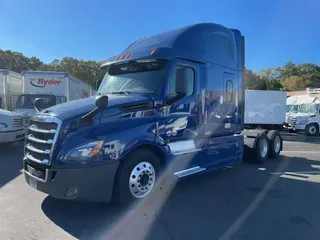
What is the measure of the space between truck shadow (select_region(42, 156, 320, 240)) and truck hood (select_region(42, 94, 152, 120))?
1.60 meters

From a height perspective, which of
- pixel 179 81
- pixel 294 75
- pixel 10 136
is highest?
pixel 294 75

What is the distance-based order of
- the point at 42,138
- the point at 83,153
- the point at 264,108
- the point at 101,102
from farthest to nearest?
the point at 264,108
the point at 42,138
the point at 101,102
the point at 83,153

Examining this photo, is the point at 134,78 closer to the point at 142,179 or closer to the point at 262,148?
the point at 142,179

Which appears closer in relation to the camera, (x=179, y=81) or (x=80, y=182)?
(x=80, y=182)

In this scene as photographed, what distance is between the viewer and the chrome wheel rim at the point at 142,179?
4562mm

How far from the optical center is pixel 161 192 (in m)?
5.43

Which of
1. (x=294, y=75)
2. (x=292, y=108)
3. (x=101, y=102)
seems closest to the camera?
(x=101, y=102)

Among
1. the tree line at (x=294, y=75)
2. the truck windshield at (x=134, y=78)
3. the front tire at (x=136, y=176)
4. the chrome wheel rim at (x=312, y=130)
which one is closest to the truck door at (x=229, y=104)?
the truck windshield at (x=134, y=78)

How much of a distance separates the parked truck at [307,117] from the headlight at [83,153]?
1901 cm

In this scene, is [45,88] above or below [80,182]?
above

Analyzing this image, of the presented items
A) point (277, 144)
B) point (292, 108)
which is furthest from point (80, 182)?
point (292, 108)

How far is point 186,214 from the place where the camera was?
4.54m

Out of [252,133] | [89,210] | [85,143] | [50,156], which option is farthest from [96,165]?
[252,133]

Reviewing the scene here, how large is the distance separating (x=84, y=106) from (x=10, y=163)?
190 inches
